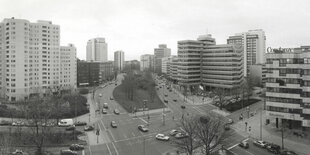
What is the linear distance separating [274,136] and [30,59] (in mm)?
94637

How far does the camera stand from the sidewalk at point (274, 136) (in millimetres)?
46631

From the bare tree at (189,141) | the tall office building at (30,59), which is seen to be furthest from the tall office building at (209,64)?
the bare tree at (189,141)

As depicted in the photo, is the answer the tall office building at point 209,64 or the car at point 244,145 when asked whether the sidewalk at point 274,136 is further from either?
the tall office building at point 209,64

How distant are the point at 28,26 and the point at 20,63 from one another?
1542 centimetres

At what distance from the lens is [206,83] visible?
127 m

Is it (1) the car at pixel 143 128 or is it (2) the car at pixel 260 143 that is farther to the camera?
(1) the car at pixel 143 128

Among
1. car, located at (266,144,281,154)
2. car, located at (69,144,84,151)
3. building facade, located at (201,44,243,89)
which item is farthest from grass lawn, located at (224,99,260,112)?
car, located at (69,144,84,151)

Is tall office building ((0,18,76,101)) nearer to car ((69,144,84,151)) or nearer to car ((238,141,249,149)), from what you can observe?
car ((69,144,84,151))

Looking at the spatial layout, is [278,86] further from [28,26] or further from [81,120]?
[28,26]

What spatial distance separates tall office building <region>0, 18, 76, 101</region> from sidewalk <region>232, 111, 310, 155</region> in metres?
80.5

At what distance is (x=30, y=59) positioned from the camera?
103438mm

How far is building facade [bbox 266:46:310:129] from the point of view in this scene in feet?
181

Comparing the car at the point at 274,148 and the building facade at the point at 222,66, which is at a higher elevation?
the building facade at the point at 222,66

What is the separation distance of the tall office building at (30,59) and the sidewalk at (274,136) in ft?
264
